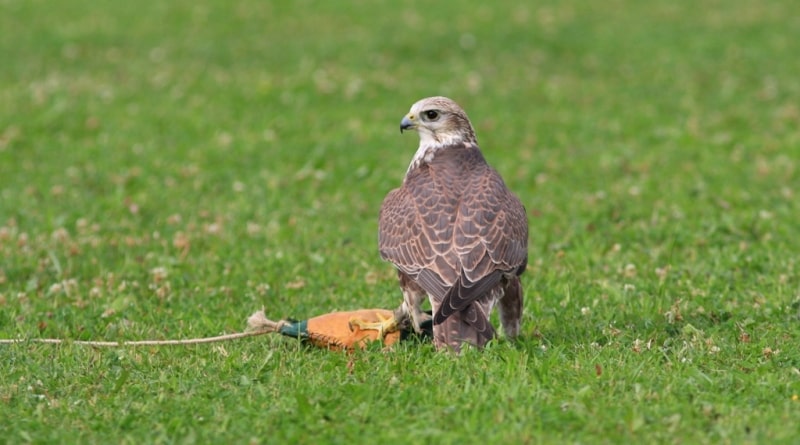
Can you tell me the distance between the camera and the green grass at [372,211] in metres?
6.64

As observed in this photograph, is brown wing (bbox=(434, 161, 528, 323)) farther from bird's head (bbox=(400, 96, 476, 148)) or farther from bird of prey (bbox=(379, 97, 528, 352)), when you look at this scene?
bird's head (bbox=(400, 96, 476, 148))

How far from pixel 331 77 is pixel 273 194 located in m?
5.97

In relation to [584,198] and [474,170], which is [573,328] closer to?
[474,170]

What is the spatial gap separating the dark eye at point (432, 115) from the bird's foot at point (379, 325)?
1714 millimetres

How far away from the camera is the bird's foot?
7910 millimetres

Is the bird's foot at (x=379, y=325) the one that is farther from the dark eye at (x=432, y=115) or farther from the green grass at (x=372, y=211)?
the dark eye at (x=432, y=115)

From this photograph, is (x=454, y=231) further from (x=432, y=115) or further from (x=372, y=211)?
(x=372, y=211)

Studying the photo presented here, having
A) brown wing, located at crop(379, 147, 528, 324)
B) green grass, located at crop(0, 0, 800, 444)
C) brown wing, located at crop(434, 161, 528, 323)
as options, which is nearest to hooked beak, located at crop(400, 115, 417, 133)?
brown wing, located at crop(379, 147, 528, 324)

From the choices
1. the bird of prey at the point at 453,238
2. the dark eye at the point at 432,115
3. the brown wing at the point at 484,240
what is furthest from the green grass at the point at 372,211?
the dark eye at the point at 432,115

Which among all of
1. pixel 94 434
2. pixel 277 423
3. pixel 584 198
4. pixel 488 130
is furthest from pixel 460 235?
pixel 488 130

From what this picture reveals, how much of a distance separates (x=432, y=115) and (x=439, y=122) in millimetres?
75

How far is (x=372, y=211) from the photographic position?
491 inches

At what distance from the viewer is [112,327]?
860 centimetres

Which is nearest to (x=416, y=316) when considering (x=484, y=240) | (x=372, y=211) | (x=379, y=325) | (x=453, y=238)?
(x=379, y=325)
